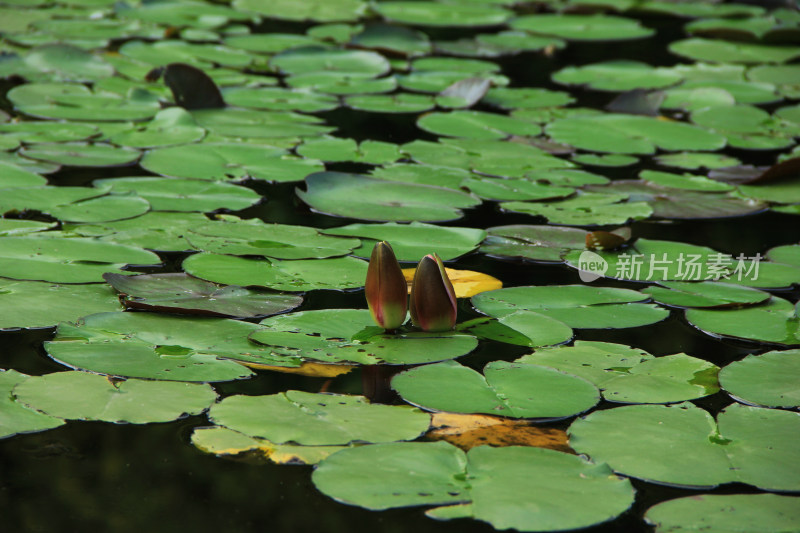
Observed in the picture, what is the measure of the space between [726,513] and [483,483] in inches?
14.7

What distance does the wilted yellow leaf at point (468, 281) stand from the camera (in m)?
2.27

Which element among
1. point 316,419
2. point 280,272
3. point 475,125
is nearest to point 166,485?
point 316,419

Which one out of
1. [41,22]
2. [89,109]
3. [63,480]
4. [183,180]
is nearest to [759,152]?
[183,180]

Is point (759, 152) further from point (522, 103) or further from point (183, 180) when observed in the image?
point (183, 180)

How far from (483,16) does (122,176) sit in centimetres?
327

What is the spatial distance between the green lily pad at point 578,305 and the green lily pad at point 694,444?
1.31 feet

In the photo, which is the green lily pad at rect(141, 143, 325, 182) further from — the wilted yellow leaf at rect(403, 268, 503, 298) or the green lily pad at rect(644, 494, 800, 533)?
the green lily pad at rect(644, 494, 800, 533)

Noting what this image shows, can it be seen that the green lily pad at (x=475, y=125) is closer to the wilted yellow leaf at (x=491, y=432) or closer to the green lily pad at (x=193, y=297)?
the green lily pad at (x=193, y=297)

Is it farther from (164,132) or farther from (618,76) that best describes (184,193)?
(618,76)

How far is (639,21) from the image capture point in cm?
583

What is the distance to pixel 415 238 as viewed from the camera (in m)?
2.54

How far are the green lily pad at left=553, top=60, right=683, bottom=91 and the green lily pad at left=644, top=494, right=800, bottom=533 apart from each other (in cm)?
310

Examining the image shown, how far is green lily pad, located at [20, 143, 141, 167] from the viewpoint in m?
3.00

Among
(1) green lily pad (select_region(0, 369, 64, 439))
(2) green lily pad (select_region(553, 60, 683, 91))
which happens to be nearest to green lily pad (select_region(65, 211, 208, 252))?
(1) green lily pad (select_region(0, 369, 64, 439))
